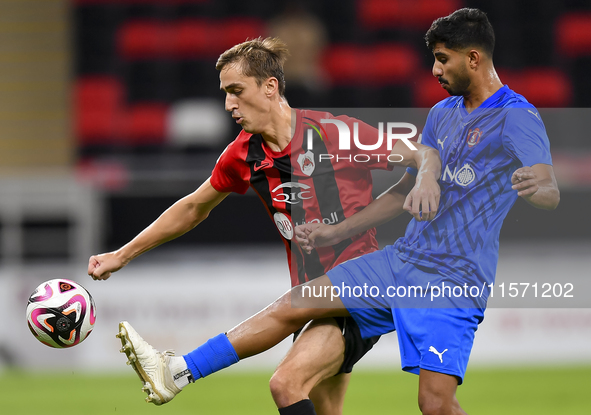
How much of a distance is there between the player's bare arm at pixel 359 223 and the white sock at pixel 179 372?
80 cm

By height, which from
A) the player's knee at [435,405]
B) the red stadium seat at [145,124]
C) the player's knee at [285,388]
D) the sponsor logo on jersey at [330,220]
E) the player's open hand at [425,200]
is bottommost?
the player's knee at [435,405]

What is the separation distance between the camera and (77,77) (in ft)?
36.7

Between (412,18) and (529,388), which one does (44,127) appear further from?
(529,388)

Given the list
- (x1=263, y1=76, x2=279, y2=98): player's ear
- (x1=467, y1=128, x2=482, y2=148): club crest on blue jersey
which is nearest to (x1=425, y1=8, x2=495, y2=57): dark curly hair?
(x1=467, y1=128, x2=482, y2=148): club crest on blue jersey

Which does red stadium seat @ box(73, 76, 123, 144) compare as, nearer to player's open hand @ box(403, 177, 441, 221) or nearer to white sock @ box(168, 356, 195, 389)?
white sock @ box(168, 356, 195, 389)

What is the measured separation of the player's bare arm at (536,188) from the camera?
327 centimetres

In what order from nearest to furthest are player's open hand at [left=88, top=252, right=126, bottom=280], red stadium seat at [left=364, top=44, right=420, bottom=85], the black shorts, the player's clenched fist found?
the player's clenched fist → the black shorts → player's open hand at [left=88, top=252, right=126, bottom=280] → red stadium seat at [left=364, top=44, right=420, bottom=85]

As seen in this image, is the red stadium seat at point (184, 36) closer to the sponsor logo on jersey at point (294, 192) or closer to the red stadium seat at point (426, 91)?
the red stadium seat at point (426, 91)

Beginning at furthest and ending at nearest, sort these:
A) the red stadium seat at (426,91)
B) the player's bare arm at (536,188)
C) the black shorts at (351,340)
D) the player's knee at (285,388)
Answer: the red stadium seat at (426,91)
the black shorts at (351,340)
the player's knee at (285,388)
the player's bare arm at (536,188)

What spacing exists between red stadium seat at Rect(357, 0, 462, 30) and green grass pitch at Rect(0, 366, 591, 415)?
5.31 metres

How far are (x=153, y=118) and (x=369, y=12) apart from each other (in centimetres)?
352

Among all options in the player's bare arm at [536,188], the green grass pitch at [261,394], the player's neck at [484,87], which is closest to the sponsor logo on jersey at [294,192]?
the player's neck at [484,87]

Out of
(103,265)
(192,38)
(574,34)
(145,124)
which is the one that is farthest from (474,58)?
(574,34)

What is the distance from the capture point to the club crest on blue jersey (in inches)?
147
